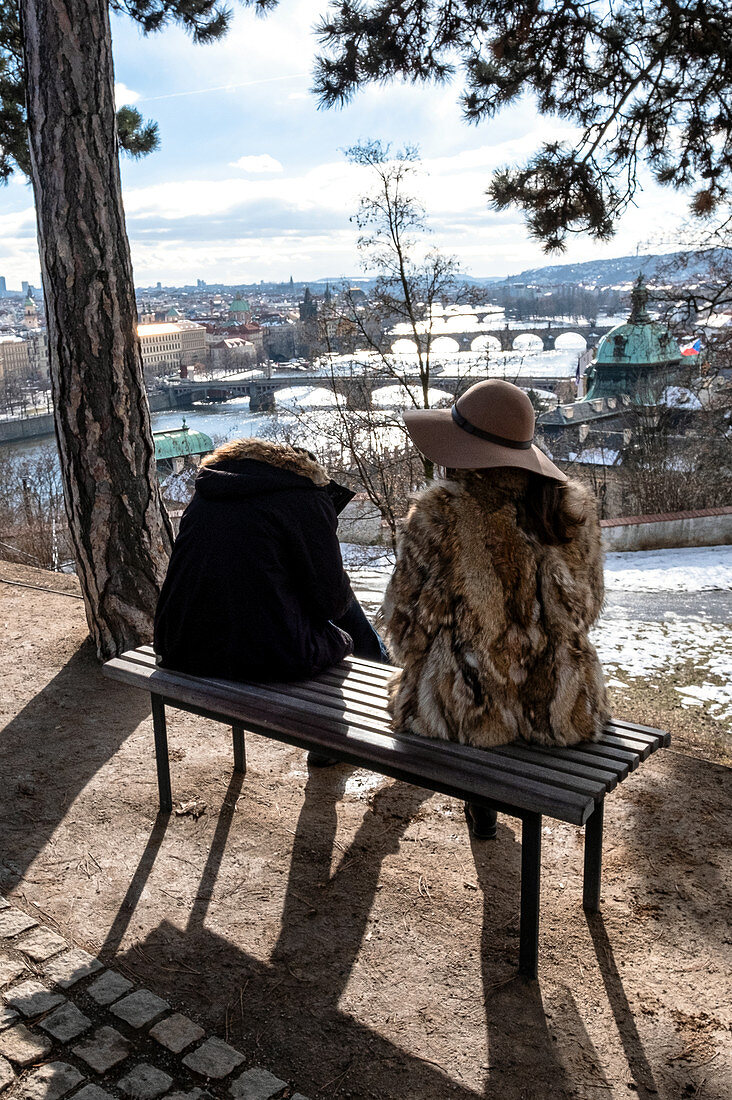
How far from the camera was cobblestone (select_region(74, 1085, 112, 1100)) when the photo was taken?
81.4 inches

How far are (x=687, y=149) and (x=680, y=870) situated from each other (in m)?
4.73

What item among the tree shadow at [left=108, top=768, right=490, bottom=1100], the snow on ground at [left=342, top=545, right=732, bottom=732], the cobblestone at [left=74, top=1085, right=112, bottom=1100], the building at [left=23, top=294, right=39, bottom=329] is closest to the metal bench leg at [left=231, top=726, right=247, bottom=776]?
the tree shadow at [left=108, top=768, right=490, bottom=1100]

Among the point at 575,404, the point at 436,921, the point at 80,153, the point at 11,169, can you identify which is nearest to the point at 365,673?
the point at 436,921

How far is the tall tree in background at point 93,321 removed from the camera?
4.59 metres

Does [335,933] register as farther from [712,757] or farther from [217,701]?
[712,757]

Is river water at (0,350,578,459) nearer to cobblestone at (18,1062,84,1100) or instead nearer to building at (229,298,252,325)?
cobblestone at (18,1062,84,1100)

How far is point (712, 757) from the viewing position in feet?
14.1

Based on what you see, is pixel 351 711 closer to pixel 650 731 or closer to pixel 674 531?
pixel 650 731

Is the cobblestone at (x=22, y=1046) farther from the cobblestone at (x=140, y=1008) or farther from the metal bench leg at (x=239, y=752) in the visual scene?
the metal bench leg at (x=239, y=752)

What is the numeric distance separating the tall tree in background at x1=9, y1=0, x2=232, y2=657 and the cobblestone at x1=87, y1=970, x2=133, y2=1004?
2.70m

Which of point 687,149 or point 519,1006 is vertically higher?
Result: point 687,149

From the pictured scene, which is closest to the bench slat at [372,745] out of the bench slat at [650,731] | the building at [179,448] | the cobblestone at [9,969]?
the bench slat at [650,731]

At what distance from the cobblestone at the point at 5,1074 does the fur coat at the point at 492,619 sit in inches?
51.7

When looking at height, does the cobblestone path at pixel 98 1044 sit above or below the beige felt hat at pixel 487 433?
below
